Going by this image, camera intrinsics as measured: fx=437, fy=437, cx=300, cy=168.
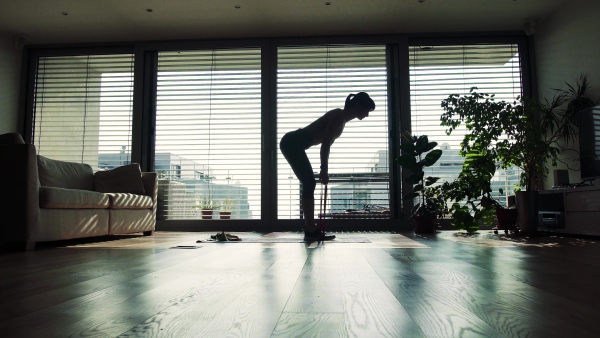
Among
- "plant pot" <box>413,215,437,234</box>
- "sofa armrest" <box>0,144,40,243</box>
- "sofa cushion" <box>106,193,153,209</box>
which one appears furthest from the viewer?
"plant pot" <box>413,215,437,234</box>

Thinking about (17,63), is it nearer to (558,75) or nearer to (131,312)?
(131,312)

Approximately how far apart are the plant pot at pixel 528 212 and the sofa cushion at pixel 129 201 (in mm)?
3663

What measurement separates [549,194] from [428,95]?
6.30ft

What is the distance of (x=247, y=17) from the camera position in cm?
499

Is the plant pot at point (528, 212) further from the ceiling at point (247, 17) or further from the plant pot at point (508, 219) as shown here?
the ceiling at point (247, 17)

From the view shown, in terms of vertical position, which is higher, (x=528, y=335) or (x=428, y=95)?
(x=428, y=95)

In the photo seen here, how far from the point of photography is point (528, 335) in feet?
2.48

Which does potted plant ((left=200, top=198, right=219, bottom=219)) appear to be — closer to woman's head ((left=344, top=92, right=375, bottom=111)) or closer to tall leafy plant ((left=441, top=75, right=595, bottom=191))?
woman's head ((left=344, top=92, right=375, bottom=111))

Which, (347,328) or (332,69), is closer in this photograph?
(347,328)

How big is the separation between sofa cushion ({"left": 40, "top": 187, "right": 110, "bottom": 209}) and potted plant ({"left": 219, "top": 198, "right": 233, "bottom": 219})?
1.84m

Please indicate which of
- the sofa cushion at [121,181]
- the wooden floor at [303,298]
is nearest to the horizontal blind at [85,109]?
the sofa cushion at [121,181]

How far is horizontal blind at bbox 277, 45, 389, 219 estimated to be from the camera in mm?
5430

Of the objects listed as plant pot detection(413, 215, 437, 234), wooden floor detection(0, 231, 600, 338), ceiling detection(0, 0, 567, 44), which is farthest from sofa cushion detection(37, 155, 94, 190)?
plant pot detection(413, 215, 437, 234)

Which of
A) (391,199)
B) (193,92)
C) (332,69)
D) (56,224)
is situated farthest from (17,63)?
(391,199)
